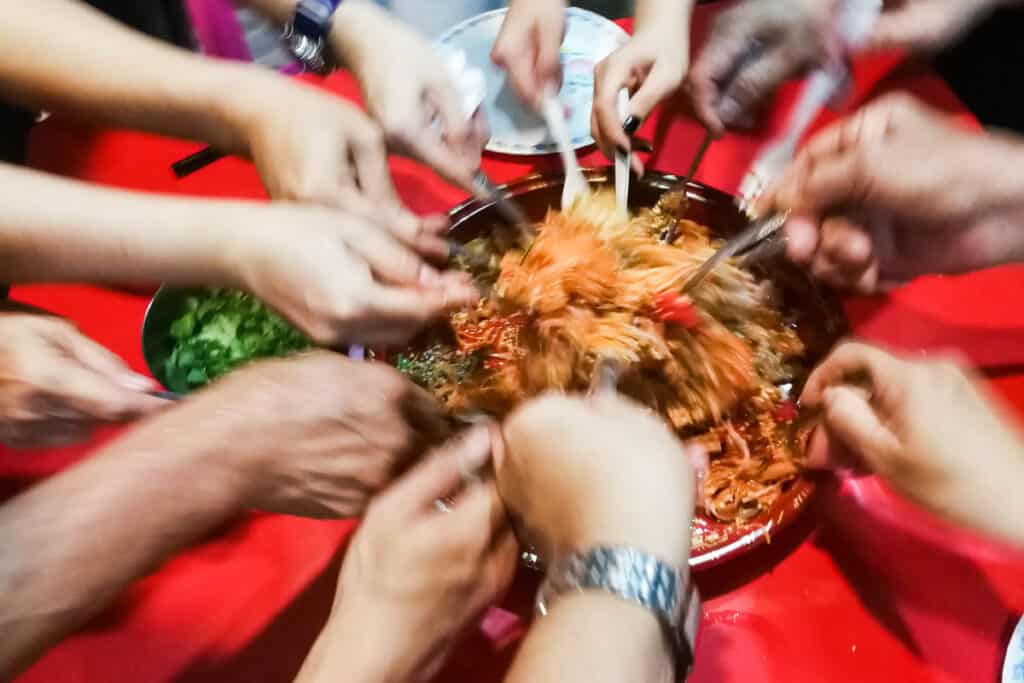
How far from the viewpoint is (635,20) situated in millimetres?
1534

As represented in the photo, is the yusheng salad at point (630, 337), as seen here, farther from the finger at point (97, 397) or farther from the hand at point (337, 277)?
the finger at point (97, 397)

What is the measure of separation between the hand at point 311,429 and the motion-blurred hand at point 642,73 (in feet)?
2.06

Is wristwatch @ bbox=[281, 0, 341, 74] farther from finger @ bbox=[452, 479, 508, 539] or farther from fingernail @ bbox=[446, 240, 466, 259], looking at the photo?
finger @ bbox=[452, 479, 508, 539]

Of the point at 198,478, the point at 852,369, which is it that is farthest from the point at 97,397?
the point at 852,369

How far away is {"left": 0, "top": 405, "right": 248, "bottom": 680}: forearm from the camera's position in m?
0.78

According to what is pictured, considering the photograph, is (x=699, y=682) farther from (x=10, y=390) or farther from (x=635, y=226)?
(x=10, y=390)

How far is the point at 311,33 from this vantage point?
4.89 ft

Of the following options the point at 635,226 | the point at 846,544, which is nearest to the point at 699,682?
the point at 846,544

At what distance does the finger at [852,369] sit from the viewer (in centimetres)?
88

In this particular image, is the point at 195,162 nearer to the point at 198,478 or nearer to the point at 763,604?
the point at 198,478

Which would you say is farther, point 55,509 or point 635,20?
point 635,20

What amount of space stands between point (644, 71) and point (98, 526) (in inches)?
45.5

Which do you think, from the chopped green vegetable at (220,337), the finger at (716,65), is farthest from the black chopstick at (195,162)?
the finger at (716,65)

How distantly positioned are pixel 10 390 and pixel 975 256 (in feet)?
4.47
